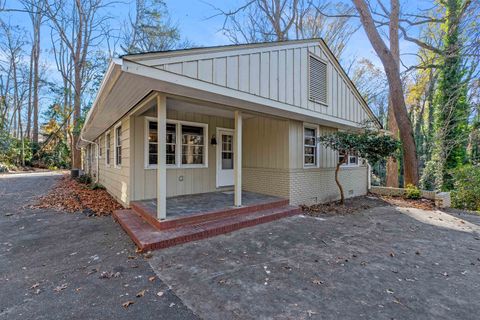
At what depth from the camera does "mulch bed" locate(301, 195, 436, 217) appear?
648 centimetres

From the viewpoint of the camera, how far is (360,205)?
743 cm

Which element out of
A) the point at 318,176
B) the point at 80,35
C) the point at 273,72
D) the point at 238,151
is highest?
the point at 80,35

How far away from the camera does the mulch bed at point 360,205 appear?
648cm

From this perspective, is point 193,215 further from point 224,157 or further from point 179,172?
point 224,157

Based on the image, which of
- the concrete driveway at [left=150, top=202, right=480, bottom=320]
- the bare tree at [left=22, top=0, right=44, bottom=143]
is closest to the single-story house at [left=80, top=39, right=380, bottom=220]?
the concrete driveway at [left=150, top=202, right=480, bottom=320]

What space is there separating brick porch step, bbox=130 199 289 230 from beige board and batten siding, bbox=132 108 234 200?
507 millimetres

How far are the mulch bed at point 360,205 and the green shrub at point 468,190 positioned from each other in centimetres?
102

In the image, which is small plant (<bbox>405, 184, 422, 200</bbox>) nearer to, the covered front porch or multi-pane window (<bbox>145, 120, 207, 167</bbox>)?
the covered front porch

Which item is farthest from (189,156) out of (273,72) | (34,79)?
(34,79)

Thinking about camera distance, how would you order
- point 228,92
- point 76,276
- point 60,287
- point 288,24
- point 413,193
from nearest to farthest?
point 60,287, point 76,276, point 228,92, point 413,193, point 288,24

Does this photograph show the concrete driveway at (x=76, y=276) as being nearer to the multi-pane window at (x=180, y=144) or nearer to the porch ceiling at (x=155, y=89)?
the multi-pane window at (x=180, y=144)

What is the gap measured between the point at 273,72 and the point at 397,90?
699 cm

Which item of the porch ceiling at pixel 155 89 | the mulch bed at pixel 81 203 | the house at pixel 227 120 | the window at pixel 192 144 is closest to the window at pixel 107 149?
the house at pixel 227 120

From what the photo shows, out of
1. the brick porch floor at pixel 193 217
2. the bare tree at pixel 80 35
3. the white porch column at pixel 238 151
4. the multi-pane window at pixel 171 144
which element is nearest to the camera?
the brick porch floor at pixel 193 217
